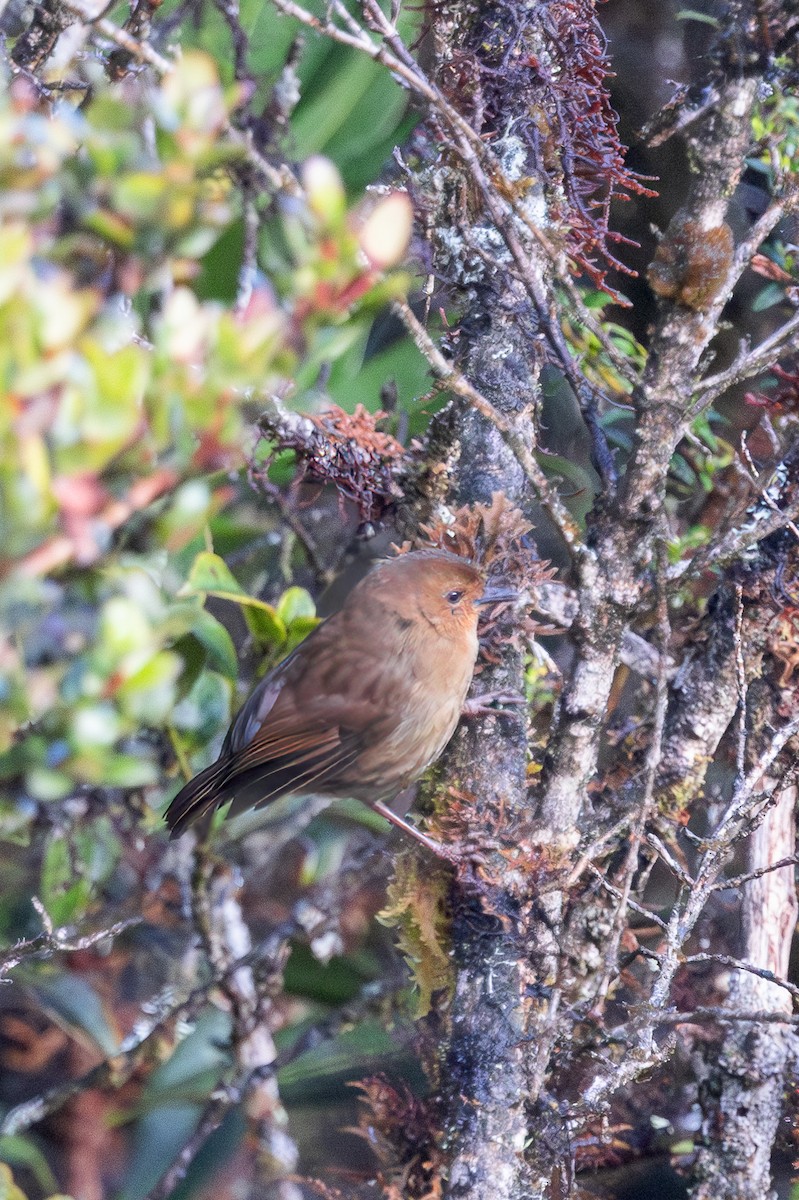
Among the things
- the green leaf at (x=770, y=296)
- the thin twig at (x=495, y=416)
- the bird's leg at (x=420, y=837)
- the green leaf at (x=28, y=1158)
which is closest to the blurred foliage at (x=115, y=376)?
the thin twig at (x=495, y=416)

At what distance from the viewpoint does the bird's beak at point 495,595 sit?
0.97 meters

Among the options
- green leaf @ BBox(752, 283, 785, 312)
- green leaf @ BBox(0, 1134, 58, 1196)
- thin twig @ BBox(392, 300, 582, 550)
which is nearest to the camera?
thin twig @ BBox(392, 300, 582, 550)

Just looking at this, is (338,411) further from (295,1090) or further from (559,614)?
(295,1090)

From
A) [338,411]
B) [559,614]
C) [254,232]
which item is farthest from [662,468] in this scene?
[254,232]

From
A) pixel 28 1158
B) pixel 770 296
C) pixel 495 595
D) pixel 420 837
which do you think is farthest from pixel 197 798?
pixel 770 296

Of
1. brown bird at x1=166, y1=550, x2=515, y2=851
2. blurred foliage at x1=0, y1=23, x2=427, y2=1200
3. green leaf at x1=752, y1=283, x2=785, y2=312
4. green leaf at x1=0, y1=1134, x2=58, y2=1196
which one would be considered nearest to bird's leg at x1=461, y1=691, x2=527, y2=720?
brown bird at x1=166, y1=550, x2=515, y2=851

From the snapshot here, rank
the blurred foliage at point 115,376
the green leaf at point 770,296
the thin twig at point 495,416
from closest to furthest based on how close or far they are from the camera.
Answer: the blurred foliage at point 115,376 < the thin twig at point 495,416 < the green leaf at point 770,296

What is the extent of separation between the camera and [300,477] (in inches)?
45.4

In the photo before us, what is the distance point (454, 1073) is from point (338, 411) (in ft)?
2.25

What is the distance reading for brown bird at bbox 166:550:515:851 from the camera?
932 millimetres

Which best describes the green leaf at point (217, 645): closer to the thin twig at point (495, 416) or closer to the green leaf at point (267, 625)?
the green leaf at point (267, 625)

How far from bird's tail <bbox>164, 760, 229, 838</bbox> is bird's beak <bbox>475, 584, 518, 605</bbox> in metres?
0.28

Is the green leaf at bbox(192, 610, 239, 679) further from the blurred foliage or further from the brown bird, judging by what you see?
the blurred foliage

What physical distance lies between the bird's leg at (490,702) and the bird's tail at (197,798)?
0.88 ft
